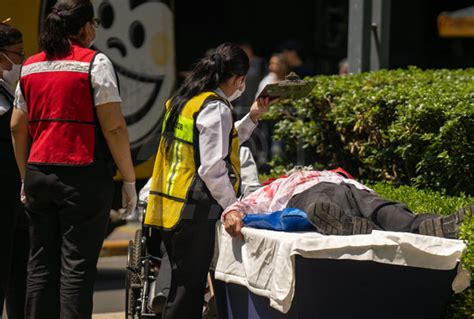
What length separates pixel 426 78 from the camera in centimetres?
791

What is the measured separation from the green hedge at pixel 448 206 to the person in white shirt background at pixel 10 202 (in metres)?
2.30

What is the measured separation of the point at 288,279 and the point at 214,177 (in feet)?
3.29

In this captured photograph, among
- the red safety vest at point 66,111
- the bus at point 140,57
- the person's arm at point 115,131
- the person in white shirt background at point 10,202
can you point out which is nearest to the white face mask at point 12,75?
the person in white shirt background at point 10,202

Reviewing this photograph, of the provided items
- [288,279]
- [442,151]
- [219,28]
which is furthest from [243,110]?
[288,279]

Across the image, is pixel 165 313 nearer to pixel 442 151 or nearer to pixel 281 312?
pixel 281 312

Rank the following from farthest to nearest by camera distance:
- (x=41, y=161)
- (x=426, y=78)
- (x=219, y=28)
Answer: (x=219, y=28) → (x=426, y=78) → (x=41, y=161)

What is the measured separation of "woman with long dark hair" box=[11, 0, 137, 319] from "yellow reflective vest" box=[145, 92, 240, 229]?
0.79 feet

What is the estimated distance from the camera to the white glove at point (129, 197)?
5.74 meters

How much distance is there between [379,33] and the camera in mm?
8742

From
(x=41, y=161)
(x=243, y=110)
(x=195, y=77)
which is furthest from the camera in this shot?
(x=243, y=110)

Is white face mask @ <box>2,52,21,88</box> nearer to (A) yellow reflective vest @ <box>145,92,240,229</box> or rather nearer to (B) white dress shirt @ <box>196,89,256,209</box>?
(A) yellow reflective vest @ <box>145,92,240,229</box>

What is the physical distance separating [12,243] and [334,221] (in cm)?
222

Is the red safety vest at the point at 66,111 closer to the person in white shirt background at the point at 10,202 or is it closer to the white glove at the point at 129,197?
the white glove at the point at 129,197

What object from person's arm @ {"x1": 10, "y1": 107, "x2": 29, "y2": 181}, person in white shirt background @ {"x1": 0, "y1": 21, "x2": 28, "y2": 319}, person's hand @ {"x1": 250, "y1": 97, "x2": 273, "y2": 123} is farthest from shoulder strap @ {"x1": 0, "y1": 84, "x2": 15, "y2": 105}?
person's hand @ {"x1": 250, "y1": 97, "x2": 273, "y2": 123}
